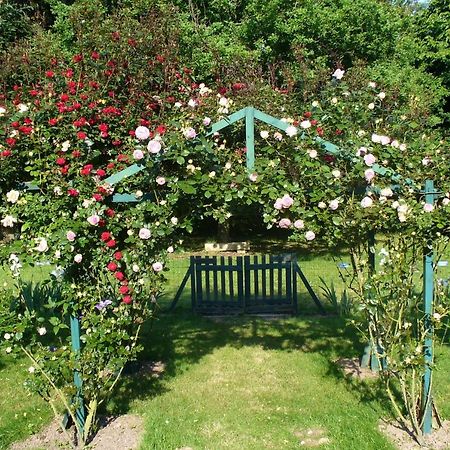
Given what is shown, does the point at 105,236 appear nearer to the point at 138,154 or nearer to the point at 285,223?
the point at 138,154

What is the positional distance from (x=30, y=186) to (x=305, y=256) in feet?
27.1

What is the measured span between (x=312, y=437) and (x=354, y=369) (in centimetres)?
133

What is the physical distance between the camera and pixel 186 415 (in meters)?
4.28

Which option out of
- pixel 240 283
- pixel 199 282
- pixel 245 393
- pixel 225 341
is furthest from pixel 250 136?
→ pixel 199 282

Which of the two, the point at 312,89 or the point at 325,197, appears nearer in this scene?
the point at 325,197

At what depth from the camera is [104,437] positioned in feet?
12.9

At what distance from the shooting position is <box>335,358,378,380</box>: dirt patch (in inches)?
194

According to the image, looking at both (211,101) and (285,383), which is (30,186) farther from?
(285,383)

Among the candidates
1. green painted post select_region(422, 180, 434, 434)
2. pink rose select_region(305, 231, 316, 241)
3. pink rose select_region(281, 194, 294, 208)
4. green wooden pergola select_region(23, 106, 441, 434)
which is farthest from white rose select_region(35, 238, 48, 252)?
green painted post select_region(422, 180, 434, 434)

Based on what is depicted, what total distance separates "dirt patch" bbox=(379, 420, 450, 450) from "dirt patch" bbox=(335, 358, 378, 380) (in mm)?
910

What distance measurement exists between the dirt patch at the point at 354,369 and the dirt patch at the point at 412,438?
0.91 meters

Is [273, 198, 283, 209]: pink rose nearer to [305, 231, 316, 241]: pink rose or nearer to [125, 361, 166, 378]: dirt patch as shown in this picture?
[305, 231, 316, 241]: pink rose

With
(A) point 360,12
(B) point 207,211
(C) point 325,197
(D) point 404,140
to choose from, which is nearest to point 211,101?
(B) point 207,211

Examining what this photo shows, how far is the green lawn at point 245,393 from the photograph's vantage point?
3949 mm
